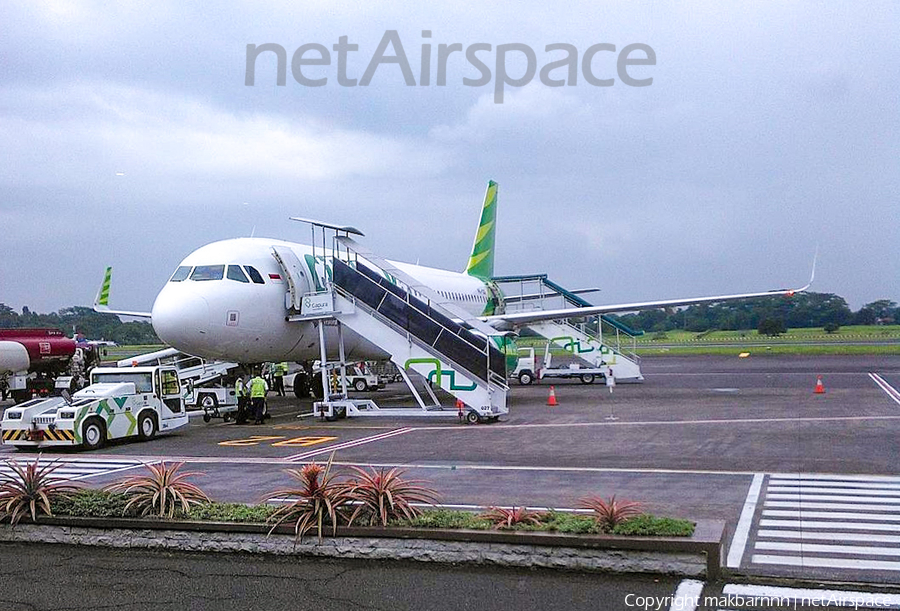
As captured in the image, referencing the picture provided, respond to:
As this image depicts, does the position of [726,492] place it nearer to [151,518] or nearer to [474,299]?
[151,518]

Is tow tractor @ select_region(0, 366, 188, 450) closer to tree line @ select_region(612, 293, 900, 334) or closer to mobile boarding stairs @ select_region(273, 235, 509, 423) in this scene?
mobile boarding stairs @ select_region(273, 235, 509, 423)

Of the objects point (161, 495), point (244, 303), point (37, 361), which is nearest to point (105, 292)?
point (37, 361)

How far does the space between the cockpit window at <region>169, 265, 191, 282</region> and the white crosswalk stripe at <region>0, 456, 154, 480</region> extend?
22.4 ft

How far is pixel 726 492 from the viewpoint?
474 inches

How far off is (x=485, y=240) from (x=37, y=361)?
74.1ft

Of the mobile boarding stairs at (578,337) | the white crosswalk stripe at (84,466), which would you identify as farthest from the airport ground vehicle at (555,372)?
the white crosswalk stripe at (84,466)

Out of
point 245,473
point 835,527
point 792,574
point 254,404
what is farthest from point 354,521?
point 254,404

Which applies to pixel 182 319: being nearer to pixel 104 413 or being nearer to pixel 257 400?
pixel 257 400

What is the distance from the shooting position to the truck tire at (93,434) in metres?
18.9

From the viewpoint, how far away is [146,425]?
20734mm

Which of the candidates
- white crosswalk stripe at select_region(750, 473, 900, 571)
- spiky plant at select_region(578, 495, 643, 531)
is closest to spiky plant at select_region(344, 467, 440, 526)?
spiky plant at select_region(578, 495, 643, 531)

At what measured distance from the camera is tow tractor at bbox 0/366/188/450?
18.8m

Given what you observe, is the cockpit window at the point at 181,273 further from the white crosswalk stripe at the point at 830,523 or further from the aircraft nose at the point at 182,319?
the white crosswalk stripe at the point at 830,523

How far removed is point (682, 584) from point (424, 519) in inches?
104
